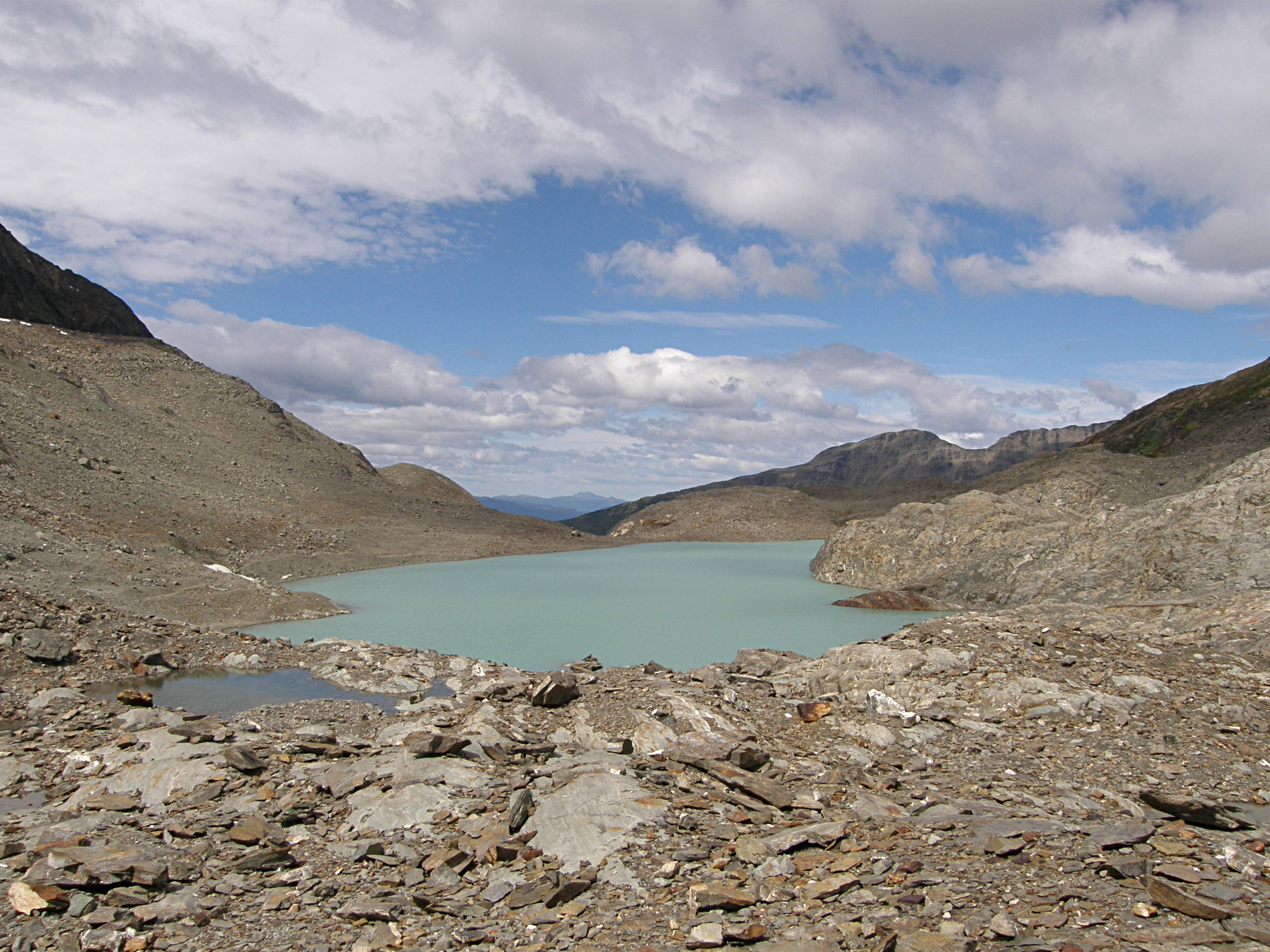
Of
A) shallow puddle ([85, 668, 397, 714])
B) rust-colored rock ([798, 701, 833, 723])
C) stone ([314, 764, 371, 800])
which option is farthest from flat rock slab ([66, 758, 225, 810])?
rust-colored rock ([798, 701, 833, 723])

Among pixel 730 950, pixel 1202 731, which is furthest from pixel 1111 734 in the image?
pixel 730 950

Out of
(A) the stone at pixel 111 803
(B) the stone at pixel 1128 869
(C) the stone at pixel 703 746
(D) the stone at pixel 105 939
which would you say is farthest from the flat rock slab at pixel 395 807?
(B) the stone at pixel 1128 869

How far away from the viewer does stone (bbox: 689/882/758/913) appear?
5.08 meters

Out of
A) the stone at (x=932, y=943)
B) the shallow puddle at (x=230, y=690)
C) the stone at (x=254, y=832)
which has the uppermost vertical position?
the stone at (x=932, y=943)

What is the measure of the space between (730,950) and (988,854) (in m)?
2.26

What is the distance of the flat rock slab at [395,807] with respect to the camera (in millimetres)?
6711

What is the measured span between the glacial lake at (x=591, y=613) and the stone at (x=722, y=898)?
966 centimetres

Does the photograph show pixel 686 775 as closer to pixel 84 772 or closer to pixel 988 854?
pixel 988 854

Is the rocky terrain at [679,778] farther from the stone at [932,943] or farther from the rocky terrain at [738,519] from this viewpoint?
the rocky terrain at [738,519]

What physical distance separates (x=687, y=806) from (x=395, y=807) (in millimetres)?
2707

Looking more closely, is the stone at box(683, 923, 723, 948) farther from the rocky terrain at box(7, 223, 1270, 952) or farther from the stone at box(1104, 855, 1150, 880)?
the stone at box(1104, 855, 1150, 880)

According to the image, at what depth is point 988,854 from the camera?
5578mm

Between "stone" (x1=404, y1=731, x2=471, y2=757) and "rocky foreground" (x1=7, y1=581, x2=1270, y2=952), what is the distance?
3cm

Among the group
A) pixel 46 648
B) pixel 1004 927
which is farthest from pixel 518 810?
pixel 46 648
